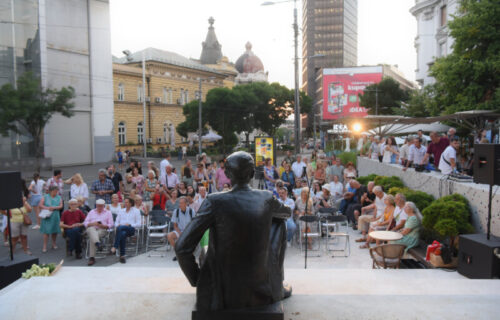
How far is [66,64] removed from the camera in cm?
3375

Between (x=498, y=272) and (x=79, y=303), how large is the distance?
522 cm

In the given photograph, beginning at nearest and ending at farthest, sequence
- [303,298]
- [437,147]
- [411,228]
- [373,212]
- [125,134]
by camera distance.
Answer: [303,298], [411,228], [373,212], [437,147], [125,134]

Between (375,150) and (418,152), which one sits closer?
(418,152)

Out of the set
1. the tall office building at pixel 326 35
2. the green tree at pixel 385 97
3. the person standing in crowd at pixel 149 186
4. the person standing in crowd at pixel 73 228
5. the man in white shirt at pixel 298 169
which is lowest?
the person standing in crowd at pixel 73 228

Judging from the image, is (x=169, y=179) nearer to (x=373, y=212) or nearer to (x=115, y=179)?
(x=115, y=179)

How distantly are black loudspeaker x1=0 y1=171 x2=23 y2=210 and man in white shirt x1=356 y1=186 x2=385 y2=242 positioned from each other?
7295 mm

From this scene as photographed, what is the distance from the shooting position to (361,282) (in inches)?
182

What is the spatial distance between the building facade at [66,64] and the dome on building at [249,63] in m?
71.5

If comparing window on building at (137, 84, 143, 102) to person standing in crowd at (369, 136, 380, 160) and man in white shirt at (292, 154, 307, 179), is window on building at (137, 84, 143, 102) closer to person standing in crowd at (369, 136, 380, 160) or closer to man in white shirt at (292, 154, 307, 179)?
person standing in crowd at (369, 136, 380, 160)

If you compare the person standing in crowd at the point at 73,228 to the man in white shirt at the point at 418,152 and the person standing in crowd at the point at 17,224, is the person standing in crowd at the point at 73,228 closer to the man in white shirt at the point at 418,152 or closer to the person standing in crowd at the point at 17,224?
the person standing in crowd at the point at 17,224

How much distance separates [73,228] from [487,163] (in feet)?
26.0

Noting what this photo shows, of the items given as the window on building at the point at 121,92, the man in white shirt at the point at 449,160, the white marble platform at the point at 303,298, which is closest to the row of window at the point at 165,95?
the window on building at the point at 121,92

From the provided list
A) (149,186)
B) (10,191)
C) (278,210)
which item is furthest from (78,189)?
(278,210)

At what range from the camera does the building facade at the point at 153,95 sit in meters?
Answer: 48.4
